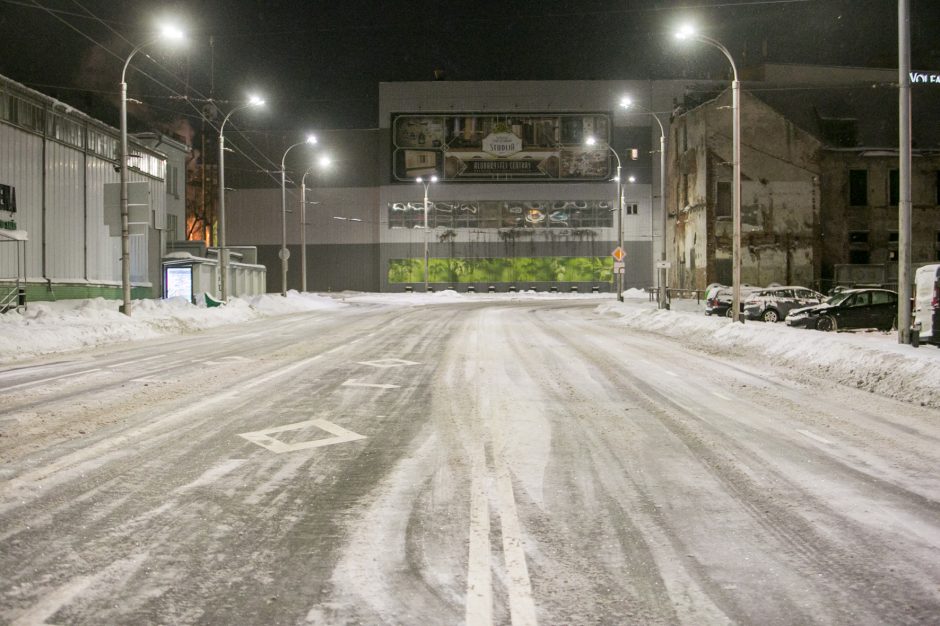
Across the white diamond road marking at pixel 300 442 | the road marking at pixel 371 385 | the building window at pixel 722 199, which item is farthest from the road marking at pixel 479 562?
the building window at pixel 722 199

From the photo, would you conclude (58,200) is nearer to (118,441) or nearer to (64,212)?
(64,212)

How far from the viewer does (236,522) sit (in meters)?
4.61

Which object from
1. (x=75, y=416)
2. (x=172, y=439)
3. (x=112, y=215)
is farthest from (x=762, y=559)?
(x=112, y=215)

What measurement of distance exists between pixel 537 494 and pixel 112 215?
72.5ft

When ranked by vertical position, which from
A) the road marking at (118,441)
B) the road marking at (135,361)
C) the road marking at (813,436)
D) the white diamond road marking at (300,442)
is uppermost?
the road marking at (135,361)

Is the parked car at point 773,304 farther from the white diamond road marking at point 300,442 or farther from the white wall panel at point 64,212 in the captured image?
the white wall panel at point 64,212

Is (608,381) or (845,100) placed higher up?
(845,100)

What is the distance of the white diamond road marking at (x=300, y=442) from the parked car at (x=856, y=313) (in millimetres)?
19860

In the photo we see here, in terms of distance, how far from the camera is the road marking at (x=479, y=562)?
3379 millimetres

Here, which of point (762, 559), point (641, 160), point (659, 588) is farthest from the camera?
point (641, 160)

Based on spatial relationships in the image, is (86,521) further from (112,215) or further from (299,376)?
(112,215)

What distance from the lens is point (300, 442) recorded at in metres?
6.96

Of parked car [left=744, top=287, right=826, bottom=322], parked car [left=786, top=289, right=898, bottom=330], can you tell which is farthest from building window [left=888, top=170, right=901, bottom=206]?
parked car [left=786, top=289, right=898, bottom=330]

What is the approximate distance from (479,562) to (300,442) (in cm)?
340
